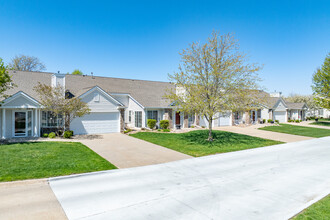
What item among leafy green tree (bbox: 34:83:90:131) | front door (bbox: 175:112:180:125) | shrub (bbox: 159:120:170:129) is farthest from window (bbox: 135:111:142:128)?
leafy green tree (bbox: 34:83:90:131)

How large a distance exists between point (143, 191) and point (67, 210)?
2.57m

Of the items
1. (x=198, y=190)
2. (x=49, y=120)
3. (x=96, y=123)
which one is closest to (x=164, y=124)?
(x=96, y=123)

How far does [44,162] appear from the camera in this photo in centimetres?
1097

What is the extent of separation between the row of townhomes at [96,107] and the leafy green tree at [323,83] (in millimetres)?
14093

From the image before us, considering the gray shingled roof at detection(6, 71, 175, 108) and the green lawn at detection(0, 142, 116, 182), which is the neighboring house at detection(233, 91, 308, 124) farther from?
the green lawn at detection(0, 142, 116, 182)

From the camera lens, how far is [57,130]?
67.6ft

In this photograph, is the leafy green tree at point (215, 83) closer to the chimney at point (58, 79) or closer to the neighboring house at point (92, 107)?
the neighboring house at point (92, 107)

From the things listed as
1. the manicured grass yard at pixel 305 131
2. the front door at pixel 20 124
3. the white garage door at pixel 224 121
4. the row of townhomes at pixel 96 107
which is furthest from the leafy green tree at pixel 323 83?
the front door at pixel 20 124

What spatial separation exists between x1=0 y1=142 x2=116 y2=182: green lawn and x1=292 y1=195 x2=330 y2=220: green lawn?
821 centimetres

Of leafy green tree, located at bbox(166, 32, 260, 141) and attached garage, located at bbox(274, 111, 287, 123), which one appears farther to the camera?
attached garage, located at bbox(274, 111, 287, 123)

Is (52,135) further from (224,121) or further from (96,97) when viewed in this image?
(224,121)

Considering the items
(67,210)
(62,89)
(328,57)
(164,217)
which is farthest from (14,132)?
(328,57)

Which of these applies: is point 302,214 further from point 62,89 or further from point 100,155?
point 62,89

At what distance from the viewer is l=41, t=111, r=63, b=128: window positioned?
20.7 meters
